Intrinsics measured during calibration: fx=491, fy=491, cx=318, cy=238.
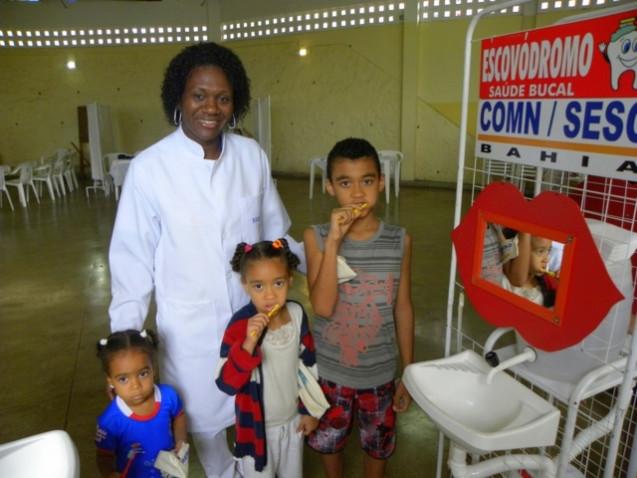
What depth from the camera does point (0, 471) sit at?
2.61ft

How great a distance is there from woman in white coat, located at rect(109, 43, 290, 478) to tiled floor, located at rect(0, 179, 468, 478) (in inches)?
34.4

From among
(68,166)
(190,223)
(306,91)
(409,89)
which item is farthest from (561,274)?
(68,166)

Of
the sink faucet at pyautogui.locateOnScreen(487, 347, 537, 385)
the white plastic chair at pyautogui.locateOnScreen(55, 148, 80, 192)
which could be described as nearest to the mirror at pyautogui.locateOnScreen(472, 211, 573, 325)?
the sink faucet at pyautogui.locateOnScreen(487, 347, 537, 385)

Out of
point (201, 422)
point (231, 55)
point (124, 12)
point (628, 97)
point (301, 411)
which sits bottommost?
point (201, 422)

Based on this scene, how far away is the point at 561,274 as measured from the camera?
104 cm

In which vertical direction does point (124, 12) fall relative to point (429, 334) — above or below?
above

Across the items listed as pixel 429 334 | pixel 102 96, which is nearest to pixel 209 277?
pixel 429 334

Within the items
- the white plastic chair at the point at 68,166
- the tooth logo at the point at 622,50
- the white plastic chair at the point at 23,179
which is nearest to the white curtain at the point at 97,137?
the white plastic chair at the point at 68,166

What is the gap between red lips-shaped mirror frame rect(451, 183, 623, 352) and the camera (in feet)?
3.23

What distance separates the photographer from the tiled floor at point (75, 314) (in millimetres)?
2307

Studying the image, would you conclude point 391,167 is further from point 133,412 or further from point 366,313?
point 133,412

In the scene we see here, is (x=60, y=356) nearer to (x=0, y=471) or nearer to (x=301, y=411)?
(x=301, y=411)

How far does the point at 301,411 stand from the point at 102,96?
11010mm

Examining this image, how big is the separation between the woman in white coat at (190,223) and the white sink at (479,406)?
2.18ft
